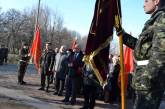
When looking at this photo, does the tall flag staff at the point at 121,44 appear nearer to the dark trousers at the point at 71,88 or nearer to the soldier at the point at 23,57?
the dark trousers at the point at 71,88

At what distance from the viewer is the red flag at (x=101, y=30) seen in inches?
256

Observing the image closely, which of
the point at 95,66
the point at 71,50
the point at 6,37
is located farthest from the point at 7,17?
the point at 95,66

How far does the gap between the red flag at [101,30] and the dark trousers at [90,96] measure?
21.8 ft

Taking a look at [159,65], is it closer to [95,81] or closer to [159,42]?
[159,42]

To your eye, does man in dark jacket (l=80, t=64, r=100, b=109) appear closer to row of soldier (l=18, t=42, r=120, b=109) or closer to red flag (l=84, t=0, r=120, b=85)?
row of soldier (l=18, t=42, r=120, b=109)

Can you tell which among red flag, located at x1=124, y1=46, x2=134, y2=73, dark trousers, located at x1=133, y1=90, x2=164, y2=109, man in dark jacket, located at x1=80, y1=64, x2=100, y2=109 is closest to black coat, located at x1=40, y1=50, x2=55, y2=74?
red flag, located at x1=124, y1=46, x2=134, y2=73

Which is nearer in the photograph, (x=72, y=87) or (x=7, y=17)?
(x=72, y=87)

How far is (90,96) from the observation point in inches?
526

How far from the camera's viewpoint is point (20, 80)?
2002 cm

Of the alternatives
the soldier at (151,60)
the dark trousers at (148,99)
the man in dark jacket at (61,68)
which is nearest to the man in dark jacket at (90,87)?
the man in dark jacket at (61,68)

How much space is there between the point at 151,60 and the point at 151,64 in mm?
39

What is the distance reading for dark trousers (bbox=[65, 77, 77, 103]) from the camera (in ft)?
47.9

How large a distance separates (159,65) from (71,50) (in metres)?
10.7

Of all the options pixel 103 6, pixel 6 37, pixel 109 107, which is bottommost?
pixel 109 107
